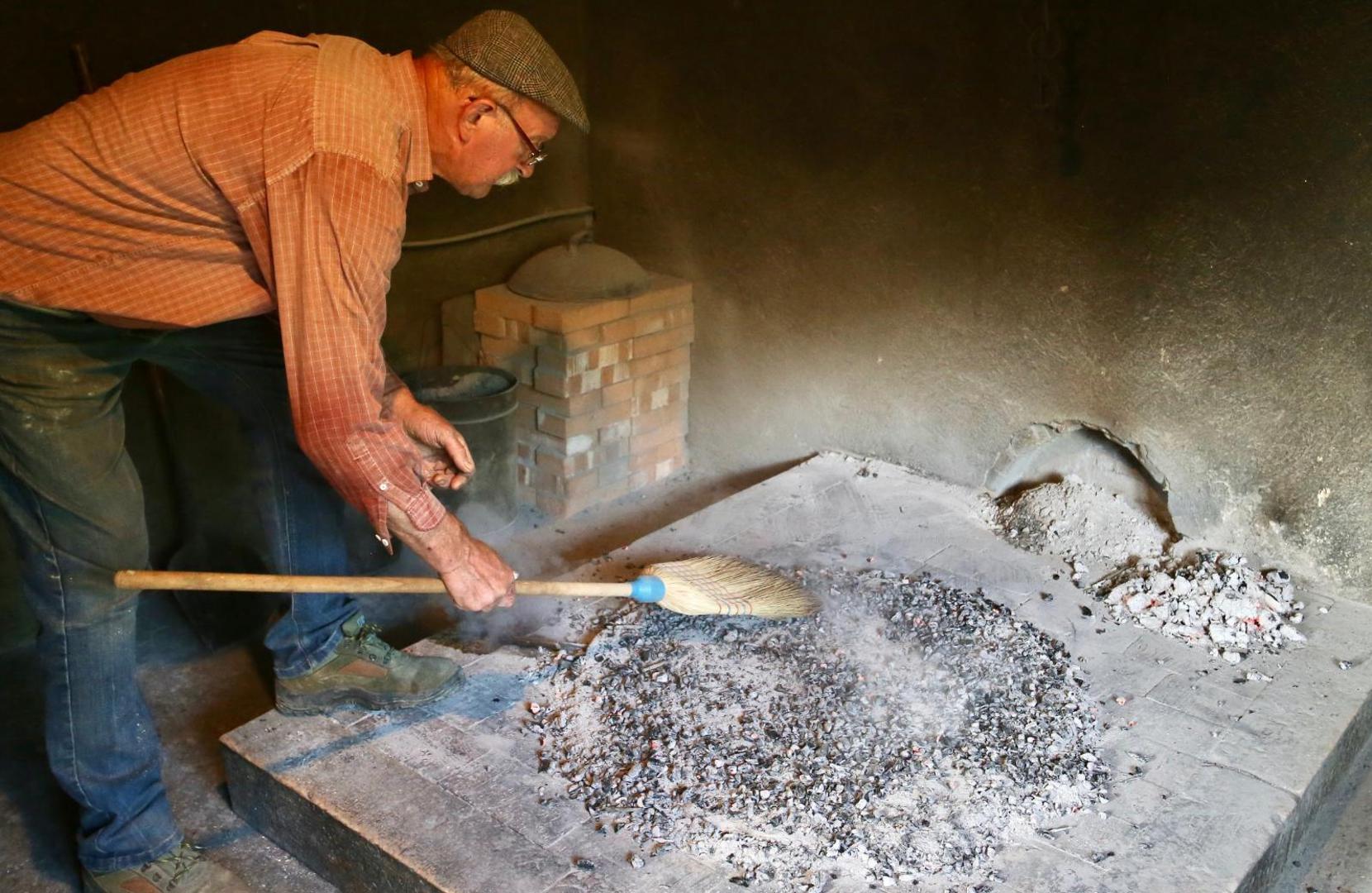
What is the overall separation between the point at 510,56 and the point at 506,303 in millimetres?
2435

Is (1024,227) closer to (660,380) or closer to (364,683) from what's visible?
(660,380)

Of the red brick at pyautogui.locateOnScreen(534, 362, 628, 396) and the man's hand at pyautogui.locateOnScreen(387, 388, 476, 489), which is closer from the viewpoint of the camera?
the man's hand at pyautogui.locateOnScreen(387, 388, 476, 489)

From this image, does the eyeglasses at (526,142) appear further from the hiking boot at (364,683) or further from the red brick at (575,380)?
the red brick at (575,380)

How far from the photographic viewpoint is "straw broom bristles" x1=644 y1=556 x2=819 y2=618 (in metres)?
2.86

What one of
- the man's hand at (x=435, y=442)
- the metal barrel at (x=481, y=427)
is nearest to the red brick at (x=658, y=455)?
the metal barrel at (x=481, y=427)

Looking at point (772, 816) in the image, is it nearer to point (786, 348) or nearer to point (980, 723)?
point (980, 723)

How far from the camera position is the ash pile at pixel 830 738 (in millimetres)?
2396

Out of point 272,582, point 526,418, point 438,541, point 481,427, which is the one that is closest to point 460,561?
point 438,541

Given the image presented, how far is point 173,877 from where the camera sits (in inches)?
101

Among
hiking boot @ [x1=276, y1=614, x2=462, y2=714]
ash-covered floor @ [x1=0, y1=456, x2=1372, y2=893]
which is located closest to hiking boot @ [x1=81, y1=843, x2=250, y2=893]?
ash-covered floor @ [x1=0, y1=456, x2=1372, y2=893]

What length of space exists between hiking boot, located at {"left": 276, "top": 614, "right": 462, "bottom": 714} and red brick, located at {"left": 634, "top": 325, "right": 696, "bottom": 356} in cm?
207

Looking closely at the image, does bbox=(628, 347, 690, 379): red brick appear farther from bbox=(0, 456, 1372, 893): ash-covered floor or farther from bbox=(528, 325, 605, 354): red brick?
bbox=(0, 456, 1372, 893): ash-covered floor

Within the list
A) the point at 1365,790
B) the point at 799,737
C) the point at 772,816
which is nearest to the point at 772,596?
the point at 799,737

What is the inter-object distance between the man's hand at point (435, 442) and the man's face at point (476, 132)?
0.59 metres
